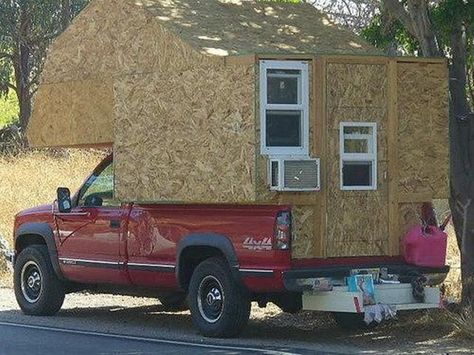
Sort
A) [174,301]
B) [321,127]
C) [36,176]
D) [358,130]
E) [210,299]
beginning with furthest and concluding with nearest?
[36,176] → [174,301] → [210,299] → [358,130] → [321,127]

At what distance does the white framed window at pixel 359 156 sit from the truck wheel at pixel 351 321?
1.54 metres

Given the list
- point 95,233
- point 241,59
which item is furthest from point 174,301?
point 241,59

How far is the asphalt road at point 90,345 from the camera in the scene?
39.5 feet

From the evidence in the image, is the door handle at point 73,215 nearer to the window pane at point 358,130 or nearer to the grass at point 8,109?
the window pane at point 358,130

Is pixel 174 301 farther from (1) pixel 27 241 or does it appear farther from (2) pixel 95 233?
(1) pixel 27 241

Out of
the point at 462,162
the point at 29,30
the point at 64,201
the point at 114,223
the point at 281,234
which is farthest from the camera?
the point at 29,30

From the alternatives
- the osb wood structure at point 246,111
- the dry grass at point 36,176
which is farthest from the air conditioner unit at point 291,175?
the dry grass at point 36,176

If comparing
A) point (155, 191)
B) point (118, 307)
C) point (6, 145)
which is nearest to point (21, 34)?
point (6, 145)

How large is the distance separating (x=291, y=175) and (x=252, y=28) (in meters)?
2.35

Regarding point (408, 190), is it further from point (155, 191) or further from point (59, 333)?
point (59, 333)

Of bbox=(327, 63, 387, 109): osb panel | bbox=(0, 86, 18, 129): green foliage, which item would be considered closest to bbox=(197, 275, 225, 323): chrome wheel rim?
bbox=(327, 63, 387, 109): osb panel

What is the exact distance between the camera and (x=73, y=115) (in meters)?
15.2

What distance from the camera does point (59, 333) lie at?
13.6m

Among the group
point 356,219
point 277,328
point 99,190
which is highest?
point 99,190
